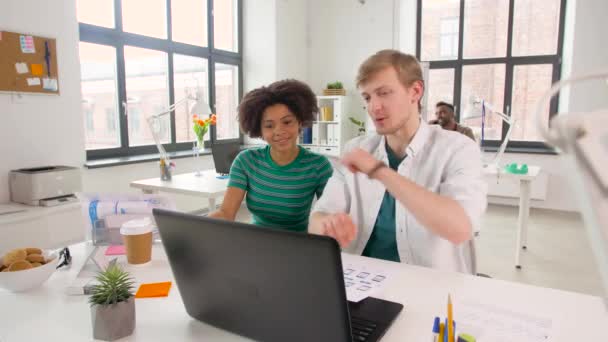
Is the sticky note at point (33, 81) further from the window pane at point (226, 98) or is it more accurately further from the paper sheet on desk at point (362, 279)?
the paper sheet on desk at point (362, 279)

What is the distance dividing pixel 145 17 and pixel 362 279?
171 inches

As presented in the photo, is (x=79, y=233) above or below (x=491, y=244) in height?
above

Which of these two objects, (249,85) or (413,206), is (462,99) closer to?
(249,85)

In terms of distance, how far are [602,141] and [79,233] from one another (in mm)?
3565

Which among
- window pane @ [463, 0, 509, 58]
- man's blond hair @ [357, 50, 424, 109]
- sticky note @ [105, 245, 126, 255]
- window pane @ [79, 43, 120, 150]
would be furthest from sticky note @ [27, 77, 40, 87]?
window pane @ [463, 0, 509, 58]


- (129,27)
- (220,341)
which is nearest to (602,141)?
(220,341)

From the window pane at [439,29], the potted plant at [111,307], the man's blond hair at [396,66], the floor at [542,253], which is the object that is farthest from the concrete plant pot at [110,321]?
the window pane at [439,29]

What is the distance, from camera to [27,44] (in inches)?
124

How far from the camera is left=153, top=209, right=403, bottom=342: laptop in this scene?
2.29 feet

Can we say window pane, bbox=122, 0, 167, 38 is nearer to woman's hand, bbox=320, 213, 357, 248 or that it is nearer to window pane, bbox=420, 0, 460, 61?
window pane, bbox=420, 0, 460, 61

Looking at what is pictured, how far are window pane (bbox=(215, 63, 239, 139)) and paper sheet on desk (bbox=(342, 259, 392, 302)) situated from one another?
4448 mm

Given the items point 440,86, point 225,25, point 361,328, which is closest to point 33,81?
point 225,25

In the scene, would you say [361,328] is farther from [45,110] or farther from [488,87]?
[488,87]

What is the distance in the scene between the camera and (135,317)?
0.94 metres
